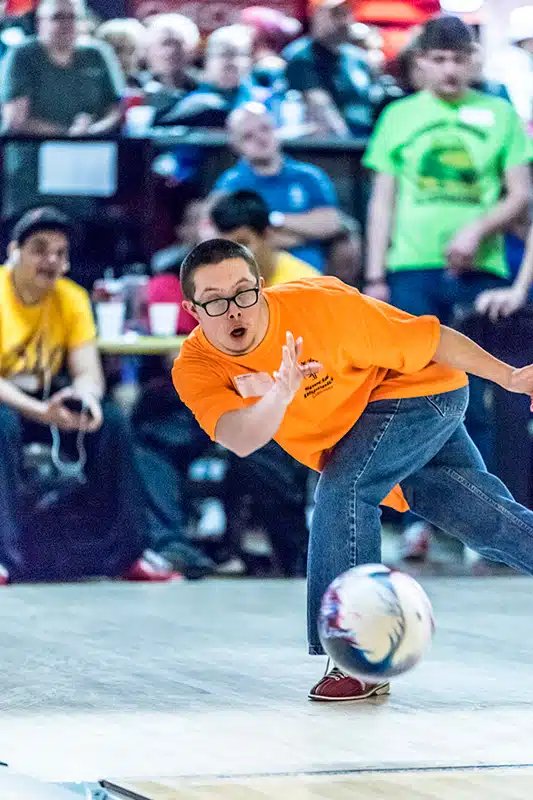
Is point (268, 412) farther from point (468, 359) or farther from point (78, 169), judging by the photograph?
point (78, 169)

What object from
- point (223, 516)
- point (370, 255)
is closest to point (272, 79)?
point (370, 255)

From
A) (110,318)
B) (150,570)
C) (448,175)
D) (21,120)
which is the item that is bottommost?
(150,570)

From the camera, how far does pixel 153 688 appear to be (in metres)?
4.14

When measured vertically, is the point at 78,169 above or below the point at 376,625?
above

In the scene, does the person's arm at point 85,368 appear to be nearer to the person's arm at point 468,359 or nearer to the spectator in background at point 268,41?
the spectator in background at point 268,41

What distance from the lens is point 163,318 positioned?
293 inches

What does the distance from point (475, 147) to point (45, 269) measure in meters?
2.24

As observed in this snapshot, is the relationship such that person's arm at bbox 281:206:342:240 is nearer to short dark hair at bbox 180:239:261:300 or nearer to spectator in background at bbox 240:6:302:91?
spectator in background at bbox 240:6:302:91

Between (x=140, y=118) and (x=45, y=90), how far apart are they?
49 centimetres

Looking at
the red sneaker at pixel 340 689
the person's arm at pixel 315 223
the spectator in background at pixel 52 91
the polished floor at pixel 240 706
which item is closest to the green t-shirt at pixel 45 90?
the spectator in background at pixel 52 91

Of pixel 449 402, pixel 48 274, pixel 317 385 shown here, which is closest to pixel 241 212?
pixel 48 274

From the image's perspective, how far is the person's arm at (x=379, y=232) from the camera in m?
7.64

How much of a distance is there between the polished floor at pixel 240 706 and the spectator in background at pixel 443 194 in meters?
1.95

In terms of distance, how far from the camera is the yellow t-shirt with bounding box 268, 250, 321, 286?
717 cm
